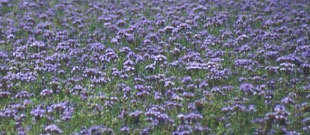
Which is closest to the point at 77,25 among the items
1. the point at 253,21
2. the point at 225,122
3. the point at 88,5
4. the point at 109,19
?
the point at 109,19

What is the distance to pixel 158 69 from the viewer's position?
11.3 m

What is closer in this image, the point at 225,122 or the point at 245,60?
the point at 225,122

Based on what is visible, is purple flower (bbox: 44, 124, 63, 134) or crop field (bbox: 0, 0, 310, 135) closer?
purple flower (bbox: 44, 124, 63, 134)

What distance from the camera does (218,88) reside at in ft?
33.0

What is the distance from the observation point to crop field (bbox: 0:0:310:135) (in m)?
9.12

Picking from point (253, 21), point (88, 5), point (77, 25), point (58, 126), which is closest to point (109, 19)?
point (77, 25)

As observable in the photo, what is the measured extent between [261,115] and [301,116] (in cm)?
61

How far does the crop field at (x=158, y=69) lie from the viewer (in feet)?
29.9

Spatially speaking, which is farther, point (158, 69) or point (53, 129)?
point (158, 69)

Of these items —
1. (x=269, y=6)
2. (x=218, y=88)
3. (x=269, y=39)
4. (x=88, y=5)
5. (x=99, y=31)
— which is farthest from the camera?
(x=88, y=5)

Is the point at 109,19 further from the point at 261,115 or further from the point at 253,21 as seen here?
the point at 261,115

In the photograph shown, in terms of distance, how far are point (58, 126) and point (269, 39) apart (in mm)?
5443

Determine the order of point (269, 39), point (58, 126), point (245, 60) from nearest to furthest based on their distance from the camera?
point (58, 126)
point (245, 60)
point (269, 39)

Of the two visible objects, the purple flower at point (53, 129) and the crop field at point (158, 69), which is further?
the crop field at point (158, 69)
